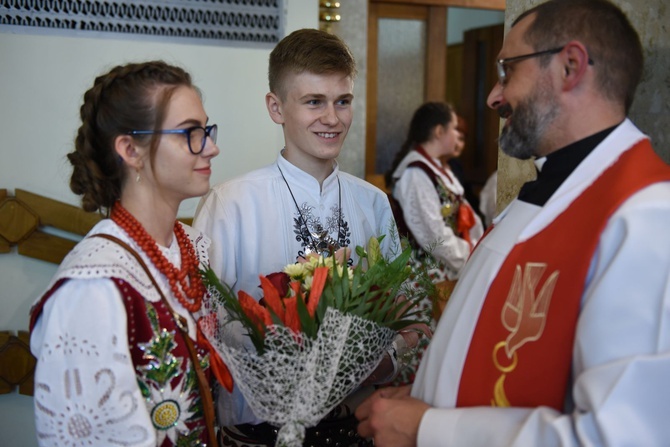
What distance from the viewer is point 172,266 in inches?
64.3

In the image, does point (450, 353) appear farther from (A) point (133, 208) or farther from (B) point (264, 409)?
(A) point (133, 208)

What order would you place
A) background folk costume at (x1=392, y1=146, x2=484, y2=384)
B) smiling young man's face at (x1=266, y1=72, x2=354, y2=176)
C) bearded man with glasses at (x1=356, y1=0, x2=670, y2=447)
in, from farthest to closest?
1. background folk costume at (x1=392, y1=146, x2=484, y2=384)
2. smiling young man's face at (x1=266, y1=72, x2=354, y2=176)
3. bearded man with glasses at (x1=356, y1=0, x2=670, y2=447)

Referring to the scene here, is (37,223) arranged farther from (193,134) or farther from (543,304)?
(543,304)

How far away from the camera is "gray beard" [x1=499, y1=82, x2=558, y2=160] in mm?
1500

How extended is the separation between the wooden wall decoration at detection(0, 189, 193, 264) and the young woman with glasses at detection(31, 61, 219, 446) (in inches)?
70.6

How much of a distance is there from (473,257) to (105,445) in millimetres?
917

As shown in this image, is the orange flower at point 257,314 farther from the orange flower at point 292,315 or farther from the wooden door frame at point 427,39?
the wooden door frame at point 427,39

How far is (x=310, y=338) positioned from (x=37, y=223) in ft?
7.58

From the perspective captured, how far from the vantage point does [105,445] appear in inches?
55.8

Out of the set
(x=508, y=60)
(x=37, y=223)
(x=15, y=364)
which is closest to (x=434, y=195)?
(x=37, y=223)

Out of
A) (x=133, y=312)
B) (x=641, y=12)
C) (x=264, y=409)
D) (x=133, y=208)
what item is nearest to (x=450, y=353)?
(x=264, y=409)

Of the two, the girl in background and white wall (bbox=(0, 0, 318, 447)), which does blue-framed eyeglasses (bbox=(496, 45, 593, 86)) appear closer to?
white wall (bbox=(0, 0, 318, 447))

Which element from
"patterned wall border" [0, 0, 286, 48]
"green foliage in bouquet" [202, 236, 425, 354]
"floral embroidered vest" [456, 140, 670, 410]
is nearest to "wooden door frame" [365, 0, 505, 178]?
"patterned wall border" [0, 0, 286, 48]

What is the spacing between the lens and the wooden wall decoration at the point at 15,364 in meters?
3.24
